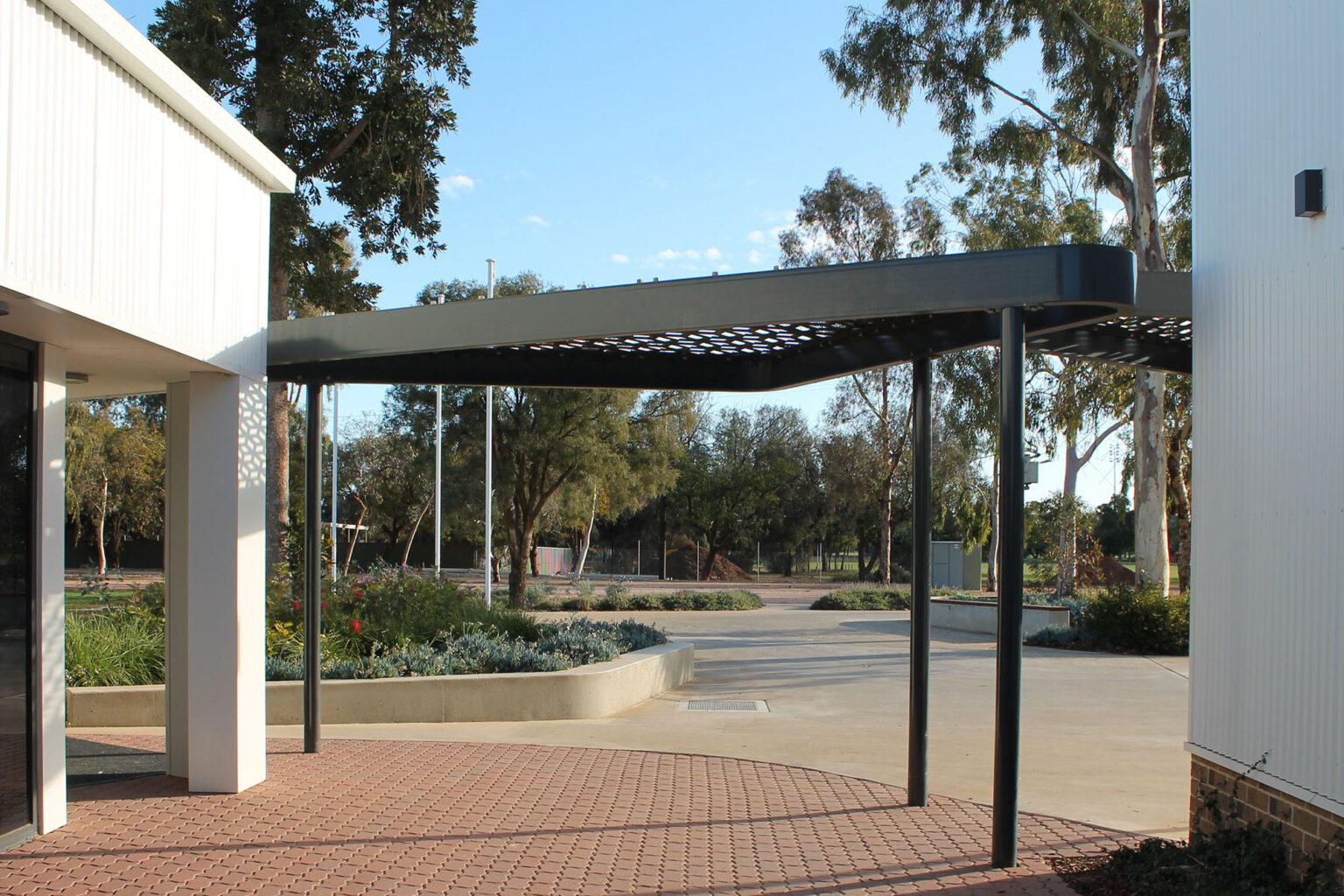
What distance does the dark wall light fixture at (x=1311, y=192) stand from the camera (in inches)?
183

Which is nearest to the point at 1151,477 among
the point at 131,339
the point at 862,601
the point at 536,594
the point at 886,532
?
the point at 862,601

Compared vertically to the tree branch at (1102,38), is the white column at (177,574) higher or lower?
lower

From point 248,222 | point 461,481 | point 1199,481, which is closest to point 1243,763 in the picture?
point 1199,481

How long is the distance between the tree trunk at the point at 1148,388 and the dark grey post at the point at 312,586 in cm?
1464

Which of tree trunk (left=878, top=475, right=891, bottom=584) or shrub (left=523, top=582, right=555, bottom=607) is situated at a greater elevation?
tree trunk (left=878, top=475, right=891, bottom=584)

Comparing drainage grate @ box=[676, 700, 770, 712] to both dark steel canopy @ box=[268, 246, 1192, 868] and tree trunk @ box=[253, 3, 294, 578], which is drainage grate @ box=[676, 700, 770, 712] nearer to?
dark steel canopy @ box=[268, 246, 1192, 868]

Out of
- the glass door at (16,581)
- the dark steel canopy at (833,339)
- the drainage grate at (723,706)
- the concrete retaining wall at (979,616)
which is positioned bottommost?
the concrete retaining wall at (979,616)

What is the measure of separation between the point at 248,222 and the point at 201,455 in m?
1.55

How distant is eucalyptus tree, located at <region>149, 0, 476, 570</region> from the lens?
49.9 ft

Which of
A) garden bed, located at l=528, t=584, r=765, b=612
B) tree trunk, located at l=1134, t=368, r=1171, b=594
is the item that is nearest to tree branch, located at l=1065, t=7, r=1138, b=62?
tree trunk, located at l=1134, t=368, r=1171, b=594

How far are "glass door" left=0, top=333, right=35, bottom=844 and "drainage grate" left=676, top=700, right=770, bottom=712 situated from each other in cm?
591

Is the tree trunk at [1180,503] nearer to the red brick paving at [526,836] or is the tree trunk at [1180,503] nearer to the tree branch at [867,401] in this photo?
the tree branch at [867,401]

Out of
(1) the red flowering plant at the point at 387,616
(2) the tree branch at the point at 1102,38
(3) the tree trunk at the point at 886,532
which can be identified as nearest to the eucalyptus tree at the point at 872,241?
(3) the tree trunk at the point at 886,532

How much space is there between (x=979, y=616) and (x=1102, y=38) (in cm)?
1024
